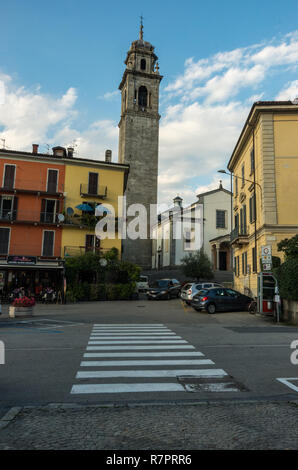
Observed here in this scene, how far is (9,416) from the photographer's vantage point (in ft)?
15.2

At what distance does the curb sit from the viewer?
4.38 meters

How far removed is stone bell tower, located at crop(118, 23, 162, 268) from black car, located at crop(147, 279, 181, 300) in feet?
61.7

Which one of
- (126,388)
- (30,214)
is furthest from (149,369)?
(30,214)

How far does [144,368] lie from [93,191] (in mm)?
28865

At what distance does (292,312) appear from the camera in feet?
58.0

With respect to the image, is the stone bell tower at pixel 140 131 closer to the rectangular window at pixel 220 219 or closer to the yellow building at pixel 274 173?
the rectangular window at pixel 220 219

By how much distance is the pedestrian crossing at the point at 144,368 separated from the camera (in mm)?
6246

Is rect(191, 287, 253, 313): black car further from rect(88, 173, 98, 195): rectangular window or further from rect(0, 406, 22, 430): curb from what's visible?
rect(88, 173, 98, 195): rectangular window

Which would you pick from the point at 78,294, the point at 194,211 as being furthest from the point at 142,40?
the point at 78,294

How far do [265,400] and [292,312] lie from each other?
13272 mm

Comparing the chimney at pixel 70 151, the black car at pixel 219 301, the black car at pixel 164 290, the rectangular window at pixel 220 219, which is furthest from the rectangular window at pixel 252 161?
the rectangular window at pixel 220 219

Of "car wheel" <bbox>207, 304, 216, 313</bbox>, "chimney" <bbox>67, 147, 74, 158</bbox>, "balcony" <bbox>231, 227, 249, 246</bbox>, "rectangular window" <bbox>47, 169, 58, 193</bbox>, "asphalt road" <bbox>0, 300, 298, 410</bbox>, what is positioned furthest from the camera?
"chimney" <bbox>67, 147, 74, 158</bbox>

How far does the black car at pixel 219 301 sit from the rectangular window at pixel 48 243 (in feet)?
52.9

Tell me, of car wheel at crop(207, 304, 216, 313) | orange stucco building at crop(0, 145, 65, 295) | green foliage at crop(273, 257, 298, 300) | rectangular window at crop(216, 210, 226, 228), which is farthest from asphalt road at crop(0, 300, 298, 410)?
rectangular window at crop(216, 210, 226, 228)
